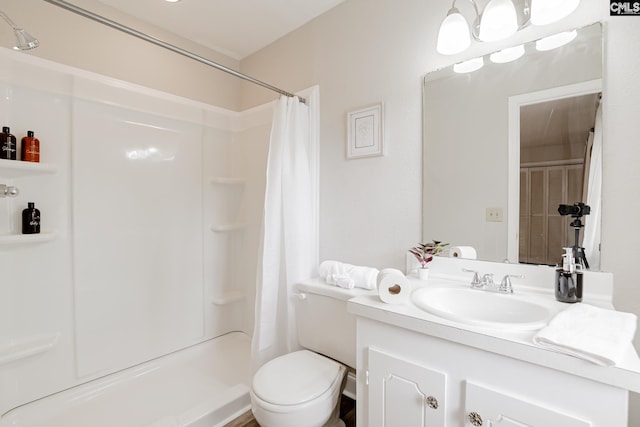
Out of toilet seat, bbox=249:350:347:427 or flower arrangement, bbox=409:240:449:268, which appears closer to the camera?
toilet seat, bbox=249:350:347:427

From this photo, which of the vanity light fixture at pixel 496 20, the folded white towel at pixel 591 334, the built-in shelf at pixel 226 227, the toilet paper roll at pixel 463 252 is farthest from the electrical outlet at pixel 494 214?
the built-in shelf at pixel 226 227

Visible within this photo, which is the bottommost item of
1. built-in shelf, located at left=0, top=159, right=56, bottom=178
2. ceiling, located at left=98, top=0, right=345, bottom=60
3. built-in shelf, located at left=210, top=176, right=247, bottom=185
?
built-in shelf, located at left=0, top=159, right=56, bottom=178

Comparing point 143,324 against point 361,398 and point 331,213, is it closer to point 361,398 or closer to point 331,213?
point 331,213

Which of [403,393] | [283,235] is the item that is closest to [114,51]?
[283,235]

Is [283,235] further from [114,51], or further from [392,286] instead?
[114,51]

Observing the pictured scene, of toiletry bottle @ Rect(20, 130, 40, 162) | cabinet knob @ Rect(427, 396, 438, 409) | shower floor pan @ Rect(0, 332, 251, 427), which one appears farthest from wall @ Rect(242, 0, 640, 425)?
toiletry bottle @ Rect(20, 130, 40, 162)

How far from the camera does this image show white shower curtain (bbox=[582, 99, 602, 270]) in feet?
3.67

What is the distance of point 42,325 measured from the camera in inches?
65.9

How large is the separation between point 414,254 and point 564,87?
0.91 meters

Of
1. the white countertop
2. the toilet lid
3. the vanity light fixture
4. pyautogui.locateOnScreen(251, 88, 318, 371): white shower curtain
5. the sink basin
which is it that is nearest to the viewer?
the white countertop

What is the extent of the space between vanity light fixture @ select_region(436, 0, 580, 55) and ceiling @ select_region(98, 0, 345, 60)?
2.86 feet

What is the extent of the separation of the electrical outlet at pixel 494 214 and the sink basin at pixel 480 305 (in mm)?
344

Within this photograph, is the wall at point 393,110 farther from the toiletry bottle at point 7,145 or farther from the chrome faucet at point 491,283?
the toiletry bottle at point 7,145

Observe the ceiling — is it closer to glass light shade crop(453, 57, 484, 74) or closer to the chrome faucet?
glass light shade crop(453, 57, 484, 74)
